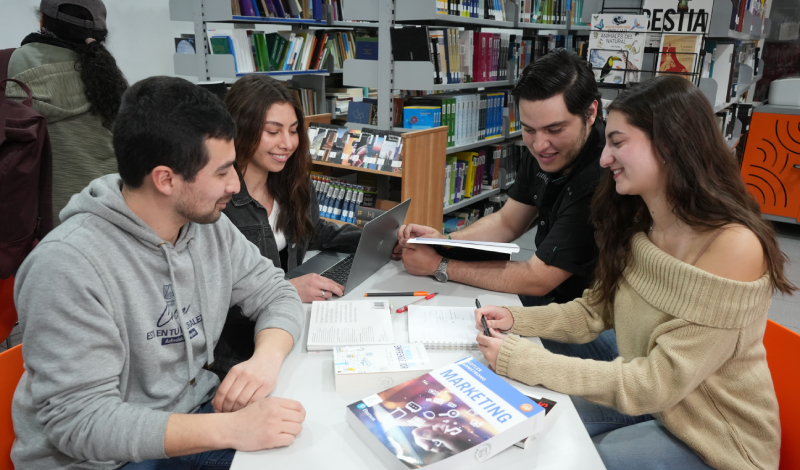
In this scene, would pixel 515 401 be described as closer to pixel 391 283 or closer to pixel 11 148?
pixel 391 283

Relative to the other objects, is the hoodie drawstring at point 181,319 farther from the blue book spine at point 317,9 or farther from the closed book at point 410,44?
the blue book spine at point 317,9

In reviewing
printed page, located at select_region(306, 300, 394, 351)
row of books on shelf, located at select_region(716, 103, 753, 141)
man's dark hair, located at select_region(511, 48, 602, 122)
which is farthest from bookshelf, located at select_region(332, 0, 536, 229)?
row of books on shelf, located at select_region(716, 103, 753, 141)

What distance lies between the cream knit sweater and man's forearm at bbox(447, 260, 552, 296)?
46 centimetres

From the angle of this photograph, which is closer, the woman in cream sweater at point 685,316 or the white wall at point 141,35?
the woman in cream sweater at point 685,316

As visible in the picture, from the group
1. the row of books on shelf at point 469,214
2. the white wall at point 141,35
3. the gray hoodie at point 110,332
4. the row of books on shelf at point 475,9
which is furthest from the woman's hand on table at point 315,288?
the white wall at point 141,35

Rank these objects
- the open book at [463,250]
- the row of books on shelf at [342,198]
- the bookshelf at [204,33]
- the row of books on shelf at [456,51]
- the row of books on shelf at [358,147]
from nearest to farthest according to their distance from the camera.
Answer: the open book at [463,250]
the row of books on shelf at [358,147]
the row of books on shelf at [456,51]
the row of books on shelf at [342,198]
the bookshelf at [204,33]

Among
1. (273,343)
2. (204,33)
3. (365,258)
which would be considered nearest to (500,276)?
(365,258)

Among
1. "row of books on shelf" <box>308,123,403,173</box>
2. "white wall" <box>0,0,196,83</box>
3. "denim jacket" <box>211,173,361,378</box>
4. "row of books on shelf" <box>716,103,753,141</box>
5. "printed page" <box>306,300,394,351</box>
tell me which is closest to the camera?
"printed page" <box>306,300,394,351</box>

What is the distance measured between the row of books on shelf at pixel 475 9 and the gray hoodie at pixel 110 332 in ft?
8.44

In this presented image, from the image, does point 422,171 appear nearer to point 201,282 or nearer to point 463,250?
point 463,250

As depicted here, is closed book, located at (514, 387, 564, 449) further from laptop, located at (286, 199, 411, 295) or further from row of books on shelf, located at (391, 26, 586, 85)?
row of books on shelf, located at (391, 26, 586, 85)

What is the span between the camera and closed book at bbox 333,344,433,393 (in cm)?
117

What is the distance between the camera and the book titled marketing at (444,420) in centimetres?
91

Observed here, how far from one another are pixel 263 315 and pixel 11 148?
1.36m
